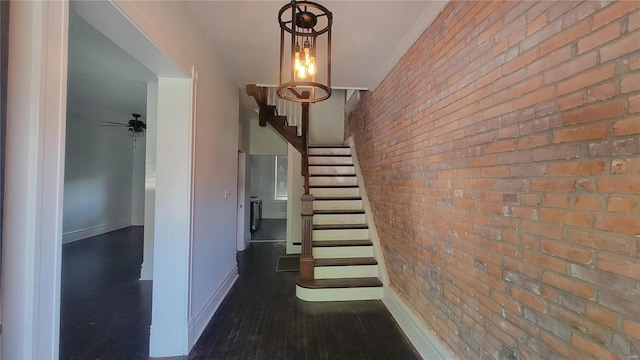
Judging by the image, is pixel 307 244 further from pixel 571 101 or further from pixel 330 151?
pixel 571 101

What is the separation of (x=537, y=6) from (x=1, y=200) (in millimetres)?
2051

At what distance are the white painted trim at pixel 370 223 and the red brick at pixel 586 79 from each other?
264cm

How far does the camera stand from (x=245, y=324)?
2689 mm

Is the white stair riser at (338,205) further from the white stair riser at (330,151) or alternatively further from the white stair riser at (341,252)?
the white stair riser at (330,151)

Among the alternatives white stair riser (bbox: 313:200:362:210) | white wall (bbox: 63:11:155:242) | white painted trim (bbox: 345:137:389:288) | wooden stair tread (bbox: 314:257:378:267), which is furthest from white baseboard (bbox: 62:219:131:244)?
white painted trim (bbox: 345:137:389:288)

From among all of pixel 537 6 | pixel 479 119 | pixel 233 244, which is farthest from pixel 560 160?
pixel 233 244

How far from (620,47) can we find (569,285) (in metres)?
0.83

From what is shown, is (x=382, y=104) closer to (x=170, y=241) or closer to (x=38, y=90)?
(x=170, y=241)

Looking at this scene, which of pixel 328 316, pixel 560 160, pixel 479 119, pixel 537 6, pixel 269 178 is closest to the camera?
pixel 560 160

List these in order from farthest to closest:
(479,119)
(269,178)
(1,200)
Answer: (269,178) → (479,119) → (1,200)

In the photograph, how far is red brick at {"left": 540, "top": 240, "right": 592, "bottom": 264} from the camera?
1.01 metres

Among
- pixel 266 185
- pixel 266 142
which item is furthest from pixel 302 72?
pixel 266 185

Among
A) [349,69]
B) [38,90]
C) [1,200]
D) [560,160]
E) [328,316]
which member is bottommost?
[328,316]

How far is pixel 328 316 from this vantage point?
2904 millimetres
